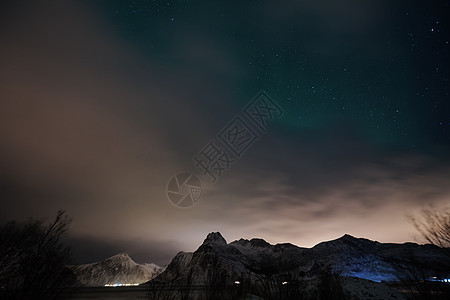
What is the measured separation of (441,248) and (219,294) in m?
13.6

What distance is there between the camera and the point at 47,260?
30.8ft

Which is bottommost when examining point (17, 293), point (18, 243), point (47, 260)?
point (17, 293)

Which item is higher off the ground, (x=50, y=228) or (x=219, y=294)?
(x=50, y=228)

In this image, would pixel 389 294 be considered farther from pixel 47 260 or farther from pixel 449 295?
pixel 47 260

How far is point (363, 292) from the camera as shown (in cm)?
2695

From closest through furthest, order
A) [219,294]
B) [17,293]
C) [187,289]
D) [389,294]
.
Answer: [17,293] → [187,289] → [219,294] → [389,294]

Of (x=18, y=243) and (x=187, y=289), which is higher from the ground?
(x=18, y=243)

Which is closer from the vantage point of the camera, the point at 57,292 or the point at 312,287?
the point at 57,292

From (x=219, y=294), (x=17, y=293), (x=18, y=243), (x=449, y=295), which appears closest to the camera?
(x=17, y=293)

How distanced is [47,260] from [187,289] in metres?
7.32

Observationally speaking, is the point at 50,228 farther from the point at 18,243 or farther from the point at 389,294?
the point at 389,294

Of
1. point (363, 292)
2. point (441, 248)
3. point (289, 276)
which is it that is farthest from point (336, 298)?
point (363, 292)

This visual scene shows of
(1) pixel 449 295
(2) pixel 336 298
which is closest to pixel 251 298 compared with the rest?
(2) pixel 336 298

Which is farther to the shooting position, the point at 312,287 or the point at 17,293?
the point at 312,287
